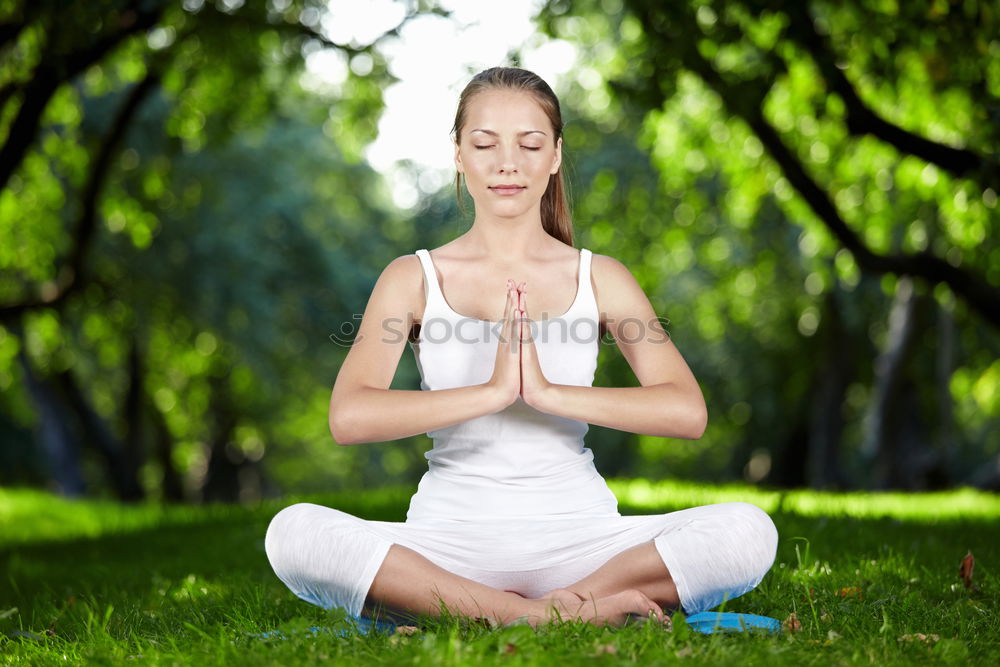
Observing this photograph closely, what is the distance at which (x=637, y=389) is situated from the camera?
12.9 ft

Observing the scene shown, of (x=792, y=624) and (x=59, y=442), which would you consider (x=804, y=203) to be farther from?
(x=59, y=442)

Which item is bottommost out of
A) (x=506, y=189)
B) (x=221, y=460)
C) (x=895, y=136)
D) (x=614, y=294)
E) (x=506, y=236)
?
(x=221, y=460)

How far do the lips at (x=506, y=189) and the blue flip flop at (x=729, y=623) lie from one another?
1.74 meters

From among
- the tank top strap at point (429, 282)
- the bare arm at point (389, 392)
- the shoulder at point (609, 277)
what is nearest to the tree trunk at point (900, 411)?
the shoulder at point (609, 277)

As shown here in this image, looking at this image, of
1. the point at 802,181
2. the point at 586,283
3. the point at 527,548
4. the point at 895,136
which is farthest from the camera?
the point at 802,181

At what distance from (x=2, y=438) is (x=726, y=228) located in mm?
20850

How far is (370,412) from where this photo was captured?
12.5ft

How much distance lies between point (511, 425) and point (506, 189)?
0.93 meters

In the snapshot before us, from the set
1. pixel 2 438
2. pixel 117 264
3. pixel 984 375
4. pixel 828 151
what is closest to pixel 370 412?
pixel 828 151

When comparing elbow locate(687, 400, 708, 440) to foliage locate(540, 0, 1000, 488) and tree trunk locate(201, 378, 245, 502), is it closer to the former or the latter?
foliage locate(540, 0, 1000, 488)

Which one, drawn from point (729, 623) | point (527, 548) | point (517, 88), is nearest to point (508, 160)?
point (517, 88)

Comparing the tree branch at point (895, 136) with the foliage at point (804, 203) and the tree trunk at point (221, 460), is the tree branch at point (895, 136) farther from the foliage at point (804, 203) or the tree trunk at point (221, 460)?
the tree trunk at point (221, 460)

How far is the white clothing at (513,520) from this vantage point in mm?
3811

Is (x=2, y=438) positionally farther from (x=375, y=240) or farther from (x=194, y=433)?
(x=375, y=240)
